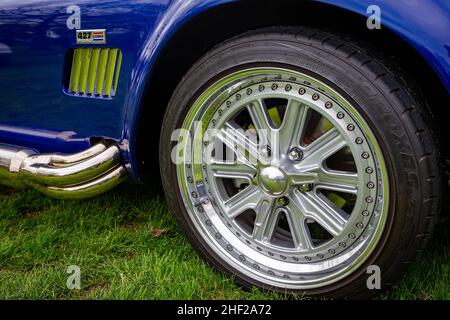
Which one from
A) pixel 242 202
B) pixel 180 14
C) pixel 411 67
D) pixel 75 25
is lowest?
pixel 242 202

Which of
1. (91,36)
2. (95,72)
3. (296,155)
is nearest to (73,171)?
(95,72)

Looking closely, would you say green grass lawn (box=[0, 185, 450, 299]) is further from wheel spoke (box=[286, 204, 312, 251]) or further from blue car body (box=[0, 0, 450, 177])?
blue car body (box=[0, 0, 450, 177])

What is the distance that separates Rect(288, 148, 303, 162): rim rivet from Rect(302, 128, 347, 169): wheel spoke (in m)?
0.02

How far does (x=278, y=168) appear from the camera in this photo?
1.81 meters

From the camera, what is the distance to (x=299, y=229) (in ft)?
6.05

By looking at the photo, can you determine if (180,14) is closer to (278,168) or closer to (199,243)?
(278,168)

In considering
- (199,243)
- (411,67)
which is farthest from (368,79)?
(199,243)

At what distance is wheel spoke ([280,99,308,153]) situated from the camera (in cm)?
175

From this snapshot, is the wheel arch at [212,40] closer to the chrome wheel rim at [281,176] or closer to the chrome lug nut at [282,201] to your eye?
the chrome wheel rim at [281,176]

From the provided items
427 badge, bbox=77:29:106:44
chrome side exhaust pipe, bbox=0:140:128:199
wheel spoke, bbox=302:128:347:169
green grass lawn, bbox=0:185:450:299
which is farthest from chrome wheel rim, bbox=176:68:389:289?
427 badge, bbox=77:29:106:44

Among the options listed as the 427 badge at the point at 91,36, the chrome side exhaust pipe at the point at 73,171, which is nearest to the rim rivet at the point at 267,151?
the chrome side exhaust pipe at the point at 73,171

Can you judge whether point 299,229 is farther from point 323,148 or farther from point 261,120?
point 261,120

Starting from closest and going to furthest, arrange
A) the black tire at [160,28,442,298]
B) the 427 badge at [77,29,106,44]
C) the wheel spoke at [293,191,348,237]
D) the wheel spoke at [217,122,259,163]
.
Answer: the black tire at [160,28,442,298] → the wheel spoke at [293,191,348,237] → the wheel spoke at [217,122,259,163] → the 427 badge at [77,29,106,44]
